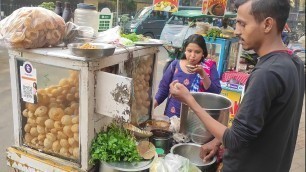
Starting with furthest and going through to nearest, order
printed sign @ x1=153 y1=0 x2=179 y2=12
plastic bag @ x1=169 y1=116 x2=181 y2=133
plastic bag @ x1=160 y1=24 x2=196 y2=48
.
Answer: plastic bag @ x1=160 y1=24 x2=196 y2=48 < printed sign @ x1=153 y1=0 x2=179 y2=12 < plastic bag @ x1=169 y1=116 x2=181 y2=133

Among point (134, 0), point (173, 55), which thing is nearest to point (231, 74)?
point (173, 55)

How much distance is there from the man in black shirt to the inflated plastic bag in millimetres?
942

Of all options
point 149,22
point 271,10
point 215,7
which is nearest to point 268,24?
point 271,10

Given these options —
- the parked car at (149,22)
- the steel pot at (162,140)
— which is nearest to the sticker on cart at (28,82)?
the steel pot at (162,140)

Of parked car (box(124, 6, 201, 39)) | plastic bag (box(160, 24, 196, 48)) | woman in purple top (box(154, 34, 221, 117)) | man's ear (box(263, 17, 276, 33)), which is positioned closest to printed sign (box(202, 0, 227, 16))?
plastic bag (box(160, 24, 196, 48))

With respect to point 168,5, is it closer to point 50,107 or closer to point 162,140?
point 162,140

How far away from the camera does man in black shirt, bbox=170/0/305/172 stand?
117cm

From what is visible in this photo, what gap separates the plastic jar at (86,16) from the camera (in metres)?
1.78

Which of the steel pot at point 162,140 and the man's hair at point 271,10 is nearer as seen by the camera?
the man's hair at point 271,10

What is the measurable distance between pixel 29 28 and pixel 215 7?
434 centimetres

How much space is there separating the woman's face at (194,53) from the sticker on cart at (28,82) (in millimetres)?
1579

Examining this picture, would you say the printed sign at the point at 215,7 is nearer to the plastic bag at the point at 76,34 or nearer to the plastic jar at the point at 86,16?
the plastic jar at the point at 86,16

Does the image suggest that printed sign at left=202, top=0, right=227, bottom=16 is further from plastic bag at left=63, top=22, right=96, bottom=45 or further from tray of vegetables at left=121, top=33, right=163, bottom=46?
plastic bag at left=63, top=22, right=96, bottom=45

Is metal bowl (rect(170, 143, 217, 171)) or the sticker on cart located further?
metal bowl (rect(170, 143, 217, 171))
